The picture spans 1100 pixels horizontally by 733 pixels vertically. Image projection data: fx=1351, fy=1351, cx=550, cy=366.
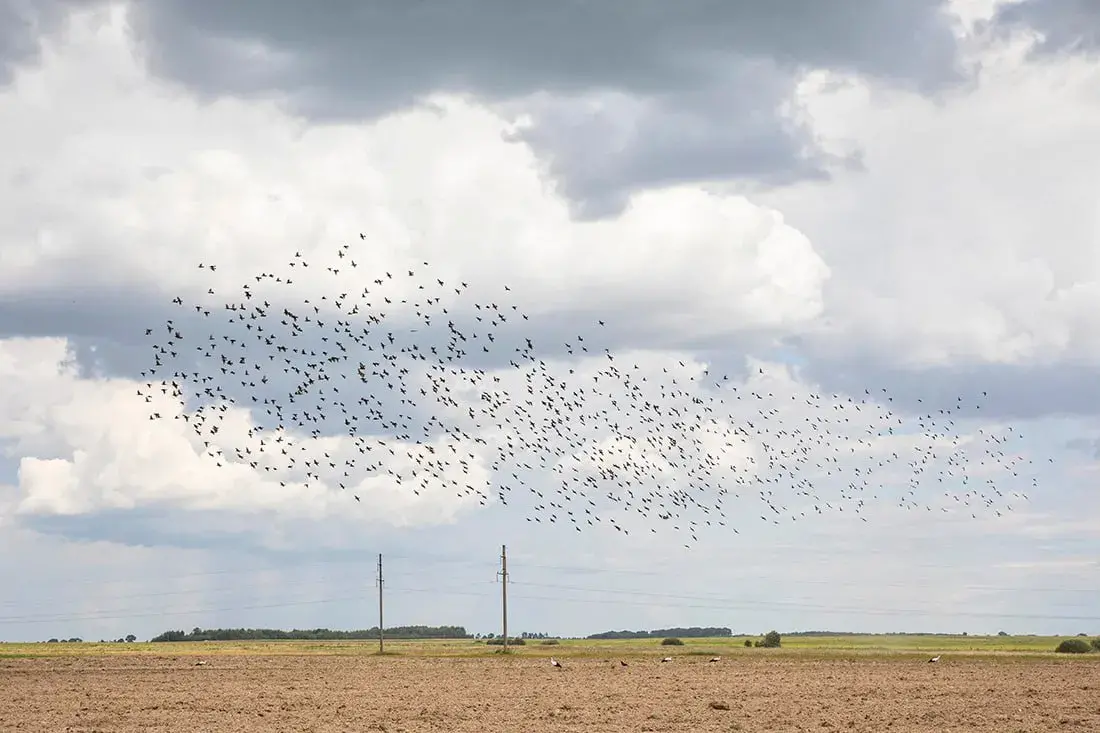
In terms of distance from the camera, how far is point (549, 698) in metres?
59.1

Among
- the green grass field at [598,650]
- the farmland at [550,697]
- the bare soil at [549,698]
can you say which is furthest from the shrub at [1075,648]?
the bare soil at [549,698]

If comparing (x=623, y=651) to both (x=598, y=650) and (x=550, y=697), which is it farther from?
(x=550, y=697)

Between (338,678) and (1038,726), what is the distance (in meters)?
40.3

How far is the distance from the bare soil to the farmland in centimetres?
10

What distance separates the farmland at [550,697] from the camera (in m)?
48.2

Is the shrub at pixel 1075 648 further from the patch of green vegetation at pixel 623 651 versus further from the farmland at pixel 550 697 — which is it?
the farmland at pixel 550 697

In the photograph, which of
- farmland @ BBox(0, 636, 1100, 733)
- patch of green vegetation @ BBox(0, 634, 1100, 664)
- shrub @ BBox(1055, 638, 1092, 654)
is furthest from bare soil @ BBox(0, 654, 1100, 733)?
shrub @ BBox(1055, 638, 1092, 654)

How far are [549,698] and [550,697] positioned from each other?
540mm

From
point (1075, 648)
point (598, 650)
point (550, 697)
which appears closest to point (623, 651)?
point (598, 650)

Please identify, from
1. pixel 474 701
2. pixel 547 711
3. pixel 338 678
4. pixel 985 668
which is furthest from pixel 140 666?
pixel 985 668

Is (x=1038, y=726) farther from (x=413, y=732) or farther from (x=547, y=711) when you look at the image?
(x=413, y=732)

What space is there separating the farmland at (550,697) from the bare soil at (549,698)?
0.10m

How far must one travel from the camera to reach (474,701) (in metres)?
58.6

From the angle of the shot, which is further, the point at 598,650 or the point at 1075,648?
the point at 1075,648
